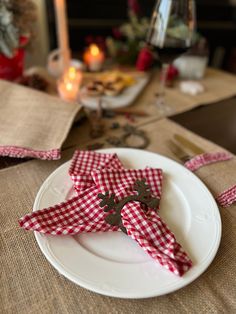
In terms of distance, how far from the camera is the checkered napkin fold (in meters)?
0.37

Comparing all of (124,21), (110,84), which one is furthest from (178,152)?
(124,21)

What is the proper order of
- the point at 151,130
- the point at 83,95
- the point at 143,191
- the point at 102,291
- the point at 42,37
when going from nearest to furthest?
the point at 102,291, the point at 143,191, the point at 151,130, the point at 83,95, the point at 42,37

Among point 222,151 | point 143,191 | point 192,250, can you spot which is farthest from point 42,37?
A: point 192,250

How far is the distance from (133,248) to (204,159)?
11.3 inches

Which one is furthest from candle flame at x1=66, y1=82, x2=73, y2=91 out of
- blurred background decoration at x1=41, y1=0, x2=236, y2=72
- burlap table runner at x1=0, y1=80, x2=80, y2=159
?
blurred background decoration at x1=41, y1=0, x2=236, y2=72

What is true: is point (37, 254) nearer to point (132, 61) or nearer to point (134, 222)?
point (134, 222)

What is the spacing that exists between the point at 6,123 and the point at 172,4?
0.50 m

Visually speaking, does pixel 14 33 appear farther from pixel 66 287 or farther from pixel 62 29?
pixel 66 287

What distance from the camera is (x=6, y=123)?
60 centimetres

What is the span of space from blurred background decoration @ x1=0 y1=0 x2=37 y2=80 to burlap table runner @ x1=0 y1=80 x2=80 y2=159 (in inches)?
7.0

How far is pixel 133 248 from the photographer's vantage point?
39 cm

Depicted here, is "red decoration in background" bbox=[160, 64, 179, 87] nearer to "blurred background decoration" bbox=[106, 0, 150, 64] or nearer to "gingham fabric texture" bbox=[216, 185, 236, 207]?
"blurred background decoration" bbox=[106, 0, 150, 64]

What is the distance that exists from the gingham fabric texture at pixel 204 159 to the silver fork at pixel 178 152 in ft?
0.06

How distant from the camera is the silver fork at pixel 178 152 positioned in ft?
1.99
